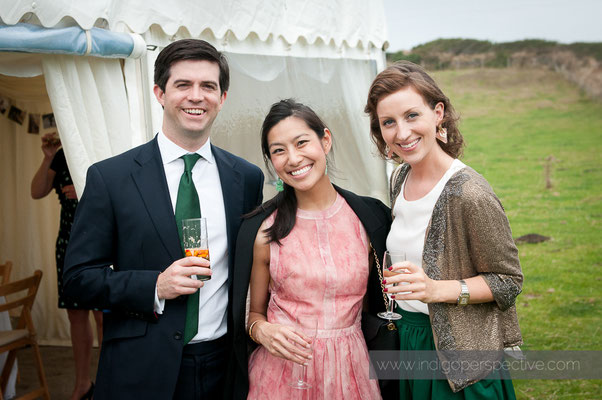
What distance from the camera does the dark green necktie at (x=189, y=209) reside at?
2.48m

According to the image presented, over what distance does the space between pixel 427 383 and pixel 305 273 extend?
2.33ft

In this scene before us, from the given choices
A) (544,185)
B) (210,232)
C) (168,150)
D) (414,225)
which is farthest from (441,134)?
(544,185)

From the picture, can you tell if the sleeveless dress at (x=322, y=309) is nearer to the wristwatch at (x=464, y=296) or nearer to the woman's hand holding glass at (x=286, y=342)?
the woman's hand holding glass at (x=286, y=342)

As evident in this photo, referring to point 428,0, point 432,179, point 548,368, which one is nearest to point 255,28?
point 432,179

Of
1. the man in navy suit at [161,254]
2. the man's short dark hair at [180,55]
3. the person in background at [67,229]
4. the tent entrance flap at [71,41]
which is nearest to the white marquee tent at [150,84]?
the tent entrance flap at [71,41]

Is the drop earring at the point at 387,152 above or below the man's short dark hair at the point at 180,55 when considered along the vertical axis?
below

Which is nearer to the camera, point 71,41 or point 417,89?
point 417,89

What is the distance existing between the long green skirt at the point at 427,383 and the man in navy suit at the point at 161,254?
815 mm

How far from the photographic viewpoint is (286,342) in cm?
228

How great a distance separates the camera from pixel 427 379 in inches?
96.0

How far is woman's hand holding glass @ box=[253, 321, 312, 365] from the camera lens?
2244 mm

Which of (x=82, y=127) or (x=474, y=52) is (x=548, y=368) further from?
(x=474, y=52)

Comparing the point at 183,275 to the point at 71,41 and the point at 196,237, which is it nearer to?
the point at 196,237

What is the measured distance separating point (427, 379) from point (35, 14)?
2809 millimetres
